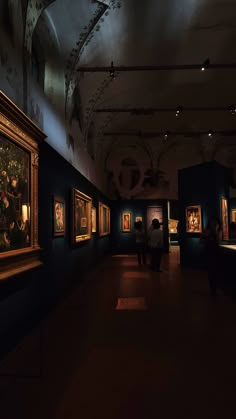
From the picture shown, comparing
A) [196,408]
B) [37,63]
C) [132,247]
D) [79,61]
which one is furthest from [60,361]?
[132,247]

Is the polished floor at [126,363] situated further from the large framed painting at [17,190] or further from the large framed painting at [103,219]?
the large framed painting at [103,219]

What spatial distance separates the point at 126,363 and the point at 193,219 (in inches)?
405

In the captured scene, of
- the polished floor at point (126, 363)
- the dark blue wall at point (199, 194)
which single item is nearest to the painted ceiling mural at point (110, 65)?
the dark blue wall at point (199, 194)

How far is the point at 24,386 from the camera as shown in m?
3.56

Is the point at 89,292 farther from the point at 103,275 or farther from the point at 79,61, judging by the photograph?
the point at 79,61

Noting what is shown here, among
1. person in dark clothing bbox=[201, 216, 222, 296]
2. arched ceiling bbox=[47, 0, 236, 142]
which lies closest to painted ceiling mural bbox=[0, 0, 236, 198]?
arched ceiling bbox=[47, 0, 236, 142]

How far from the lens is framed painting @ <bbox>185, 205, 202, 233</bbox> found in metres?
13.4

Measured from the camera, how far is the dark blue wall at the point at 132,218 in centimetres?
2156

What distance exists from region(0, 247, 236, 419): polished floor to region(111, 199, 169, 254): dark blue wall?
14.1 meters

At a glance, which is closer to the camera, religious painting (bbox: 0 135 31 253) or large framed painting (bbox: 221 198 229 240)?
religious painting (bbox: 0 135 31 253)

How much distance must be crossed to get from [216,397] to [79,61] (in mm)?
8285

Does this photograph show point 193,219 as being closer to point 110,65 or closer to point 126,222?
point 110,65

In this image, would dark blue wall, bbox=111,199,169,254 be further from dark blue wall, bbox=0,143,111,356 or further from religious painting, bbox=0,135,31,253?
religious painting, bbox=0,135,31,253

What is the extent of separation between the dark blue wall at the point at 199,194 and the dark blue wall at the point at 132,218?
692cm
